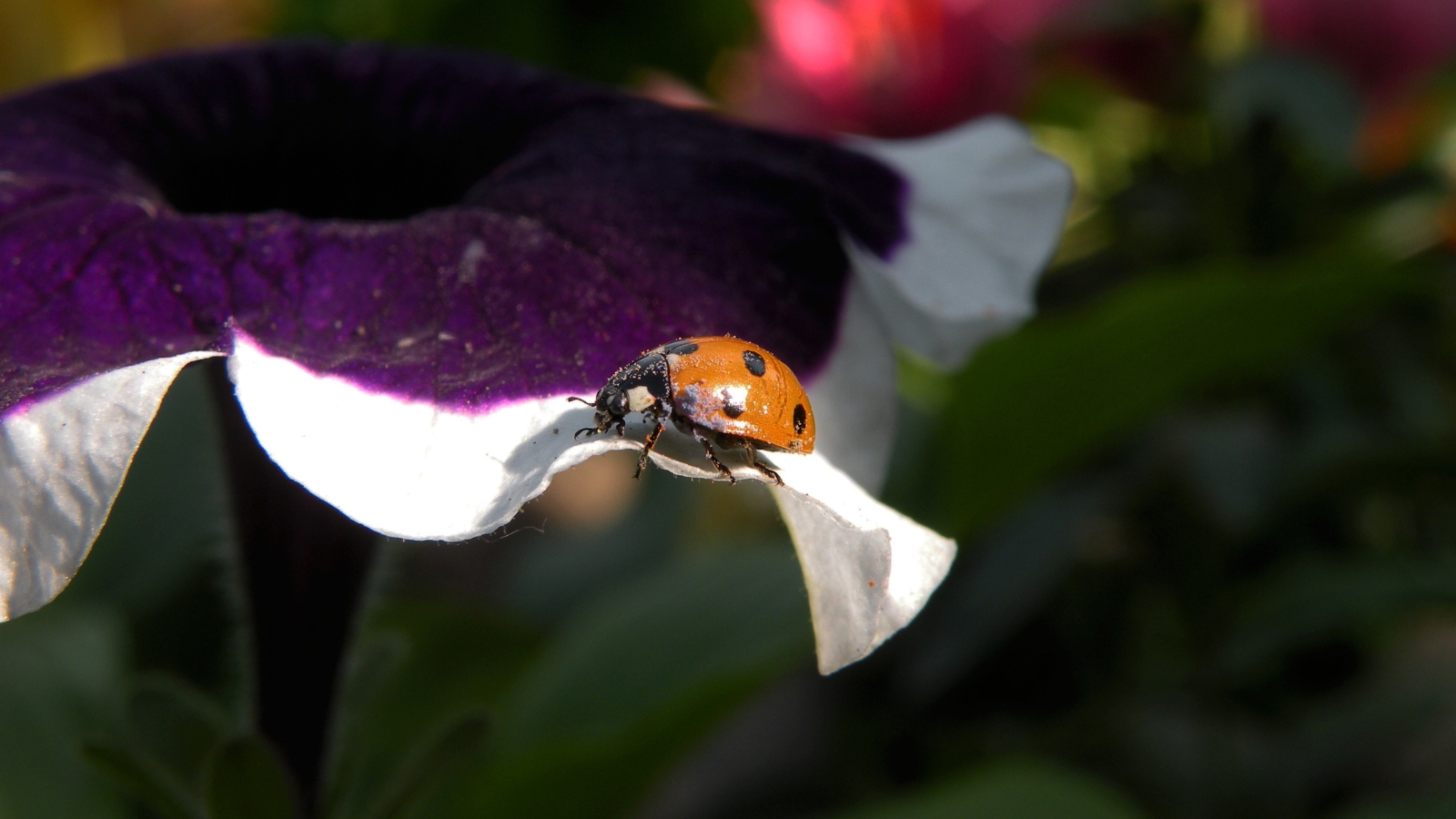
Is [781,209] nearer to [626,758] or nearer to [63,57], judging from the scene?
[626,758]

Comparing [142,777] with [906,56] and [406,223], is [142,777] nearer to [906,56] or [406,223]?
[406,223]

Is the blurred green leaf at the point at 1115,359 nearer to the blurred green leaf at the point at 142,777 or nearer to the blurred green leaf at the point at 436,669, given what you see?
the blurred green leaf at the point at 436,669

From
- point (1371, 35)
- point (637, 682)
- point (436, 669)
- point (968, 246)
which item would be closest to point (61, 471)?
point (968, 246)

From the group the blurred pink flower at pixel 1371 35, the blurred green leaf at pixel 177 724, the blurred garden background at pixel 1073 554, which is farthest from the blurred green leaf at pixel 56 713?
the blurred pink flower at pixel 1371 35

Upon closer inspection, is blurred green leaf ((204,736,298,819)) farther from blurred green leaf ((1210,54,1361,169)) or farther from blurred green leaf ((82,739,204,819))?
blurred green leaf ((1210,54,1361,169))

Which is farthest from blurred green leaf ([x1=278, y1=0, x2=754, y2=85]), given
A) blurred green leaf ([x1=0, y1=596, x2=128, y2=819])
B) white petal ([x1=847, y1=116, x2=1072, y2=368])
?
white petal ([x1=847, y1=116, x2=1072, y2=368])

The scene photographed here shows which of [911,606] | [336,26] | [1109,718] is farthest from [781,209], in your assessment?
[336,26]
